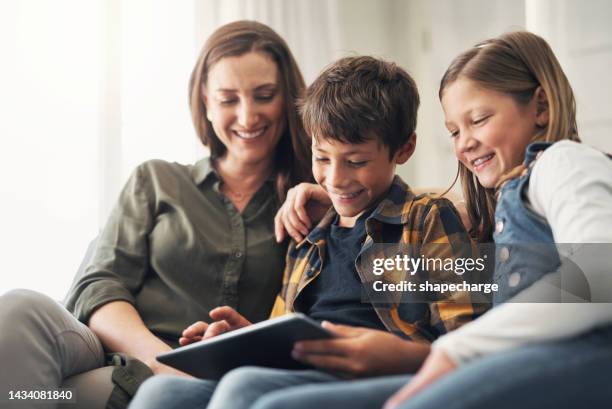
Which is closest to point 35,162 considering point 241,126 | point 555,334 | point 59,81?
point 59,81

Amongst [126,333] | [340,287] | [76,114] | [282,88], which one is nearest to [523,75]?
[340,287]

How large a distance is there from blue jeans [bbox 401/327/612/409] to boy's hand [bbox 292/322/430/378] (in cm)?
22

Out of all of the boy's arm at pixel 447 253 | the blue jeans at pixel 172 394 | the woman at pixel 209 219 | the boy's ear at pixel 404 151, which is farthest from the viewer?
the woman at pixel 209 219

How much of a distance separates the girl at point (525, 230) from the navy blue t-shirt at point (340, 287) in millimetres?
242

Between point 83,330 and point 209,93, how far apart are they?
0.65 m

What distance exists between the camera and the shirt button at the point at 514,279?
3.96ft

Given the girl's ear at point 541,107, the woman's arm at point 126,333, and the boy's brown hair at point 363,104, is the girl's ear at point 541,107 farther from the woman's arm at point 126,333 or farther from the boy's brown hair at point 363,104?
A: the woman's arm at point 126,333

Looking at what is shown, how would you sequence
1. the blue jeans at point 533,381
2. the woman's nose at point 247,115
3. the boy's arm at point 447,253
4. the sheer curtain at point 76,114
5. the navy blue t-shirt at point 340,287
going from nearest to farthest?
the blue jeans at point 533,381, the boy's arm at point 447,253, the navy blue t-shirt at point 340,287, the woman's nose at point 247,115, the sheer curtain at point 76,114

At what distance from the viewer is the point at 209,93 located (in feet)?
6.28

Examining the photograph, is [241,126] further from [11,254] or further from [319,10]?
[319,10]

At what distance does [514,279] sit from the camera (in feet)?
4.00

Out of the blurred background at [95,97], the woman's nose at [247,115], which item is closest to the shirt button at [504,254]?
the woman's nose at [247,115]

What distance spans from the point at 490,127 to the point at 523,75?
11cm

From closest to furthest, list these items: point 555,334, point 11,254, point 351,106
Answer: point 555,334 < point 351,106 < point 11,254
